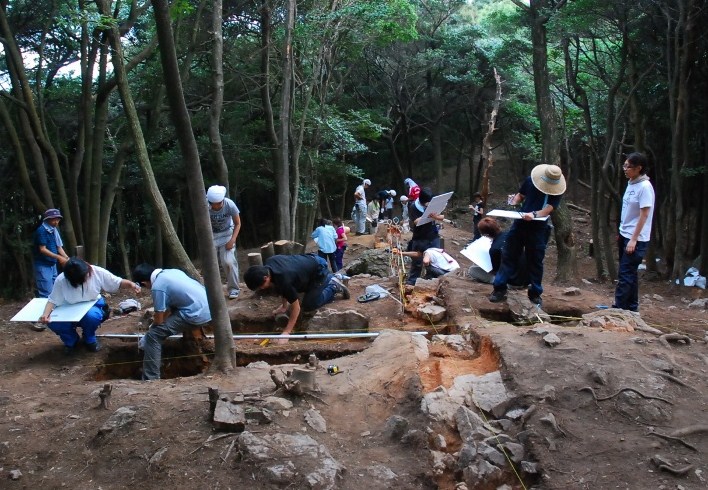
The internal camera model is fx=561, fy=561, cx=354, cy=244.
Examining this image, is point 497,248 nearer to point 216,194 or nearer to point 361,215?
point 216,194

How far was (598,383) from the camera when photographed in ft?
14.3

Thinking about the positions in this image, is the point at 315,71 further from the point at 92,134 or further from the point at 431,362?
the point at 431,362

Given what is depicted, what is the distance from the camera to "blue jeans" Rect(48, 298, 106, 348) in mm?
6633

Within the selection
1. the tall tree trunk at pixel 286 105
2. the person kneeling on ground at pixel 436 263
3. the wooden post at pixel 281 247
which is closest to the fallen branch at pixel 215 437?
the person kneeling on ground at pixel 436 263

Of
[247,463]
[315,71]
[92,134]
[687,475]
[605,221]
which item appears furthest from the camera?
[315,71]

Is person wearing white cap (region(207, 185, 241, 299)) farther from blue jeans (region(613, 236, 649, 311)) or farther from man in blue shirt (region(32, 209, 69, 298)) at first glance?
blue jeans (region(613, 236, 649, 311))

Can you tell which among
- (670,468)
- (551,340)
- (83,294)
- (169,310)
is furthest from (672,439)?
(83,294)

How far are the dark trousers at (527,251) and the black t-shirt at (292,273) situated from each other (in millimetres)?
2347

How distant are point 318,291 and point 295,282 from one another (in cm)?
68

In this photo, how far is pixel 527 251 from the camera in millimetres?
6777

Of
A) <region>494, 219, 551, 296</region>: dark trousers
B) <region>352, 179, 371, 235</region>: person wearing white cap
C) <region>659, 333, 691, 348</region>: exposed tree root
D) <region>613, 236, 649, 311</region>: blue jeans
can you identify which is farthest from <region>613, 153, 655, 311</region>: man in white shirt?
<region>352, 179, 371, 235</region>: person wearing white cap

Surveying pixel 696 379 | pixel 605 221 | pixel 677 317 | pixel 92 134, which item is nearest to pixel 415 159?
pixel 605 221

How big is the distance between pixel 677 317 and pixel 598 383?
3175 millimetres

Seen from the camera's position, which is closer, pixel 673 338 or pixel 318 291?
pixel 673 338
